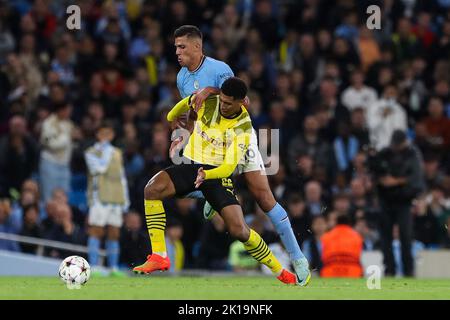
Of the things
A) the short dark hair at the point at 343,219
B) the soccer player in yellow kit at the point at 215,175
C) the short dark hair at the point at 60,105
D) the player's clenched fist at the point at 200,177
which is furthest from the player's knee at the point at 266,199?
the short dark hair at the point at 60,105

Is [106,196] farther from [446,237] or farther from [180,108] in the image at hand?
[180,108]

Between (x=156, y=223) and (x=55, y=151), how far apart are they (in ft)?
24.7

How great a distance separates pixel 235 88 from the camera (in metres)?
12.6

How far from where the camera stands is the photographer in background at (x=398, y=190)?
58.3 feet

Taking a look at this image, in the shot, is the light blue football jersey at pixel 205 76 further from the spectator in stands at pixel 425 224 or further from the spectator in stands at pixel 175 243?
the spectator in stands at pixel 425 224

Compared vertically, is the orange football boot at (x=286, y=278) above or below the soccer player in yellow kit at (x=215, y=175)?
below

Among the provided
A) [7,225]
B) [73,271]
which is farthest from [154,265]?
[7,225]

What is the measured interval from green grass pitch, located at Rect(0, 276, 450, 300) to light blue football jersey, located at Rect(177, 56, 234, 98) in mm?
2070

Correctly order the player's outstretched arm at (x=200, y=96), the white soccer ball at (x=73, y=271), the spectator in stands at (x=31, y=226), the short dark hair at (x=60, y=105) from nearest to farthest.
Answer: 1. the white soccer ball at (x=73, y=271)
2. the player's outstretched arm at (x=200, y=96)
3. the spectator in stands at (x=31, y=226)
4. the short dark hair at (x=60, y=105)

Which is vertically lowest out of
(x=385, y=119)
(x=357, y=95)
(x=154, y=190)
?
(x=154, y=190)

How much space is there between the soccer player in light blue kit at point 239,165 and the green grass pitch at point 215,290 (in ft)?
1.38

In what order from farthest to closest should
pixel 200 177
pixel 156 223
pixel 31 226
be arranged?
1. pixel 31 226
2. pixel 156 223
3. pixel 200 177

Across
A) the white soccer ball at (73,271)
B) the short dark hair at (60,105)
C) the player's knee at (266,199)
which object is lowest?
the white soccer ball at (73,271)
